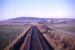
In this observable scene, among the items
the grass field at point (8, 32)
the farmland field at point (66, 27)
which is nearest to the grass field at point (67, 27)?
the farmland field at point (66, 27)

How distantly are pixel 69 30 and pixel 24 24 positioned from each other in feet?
6.37

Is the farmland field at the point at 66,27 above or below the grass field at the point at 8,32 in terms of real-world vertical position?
above

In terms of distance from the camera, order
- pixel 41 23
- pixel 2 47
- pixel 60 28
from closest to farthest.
A: pixel 2 47, pixel 60 28, pixel 41 23

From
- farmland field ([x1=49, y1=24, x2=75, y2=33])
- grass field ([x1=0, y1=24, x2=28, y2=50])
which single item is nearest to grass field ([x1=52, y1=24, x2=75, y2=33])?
farmland field ([x1=49, y1=24, x2=75, y2=33])

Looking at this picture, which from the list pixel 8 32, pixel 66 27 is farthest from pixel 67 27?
pixel 8 32

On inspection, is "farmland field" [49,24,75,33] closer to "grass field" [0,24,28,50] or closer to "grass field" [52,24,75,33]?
"grass field" [52,24,75,33]

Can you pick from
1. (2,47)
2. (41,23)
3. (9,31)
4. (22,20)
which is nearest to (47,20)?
(41,23)

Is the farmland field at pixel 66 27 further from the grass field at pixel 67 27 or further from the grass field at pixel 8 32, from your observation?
the grass field at pixel 8 32

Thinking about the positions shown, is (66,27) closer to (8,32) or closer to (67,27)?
(67,27)

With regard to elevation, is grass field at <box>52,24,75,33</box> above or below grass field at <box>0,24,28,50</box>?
above

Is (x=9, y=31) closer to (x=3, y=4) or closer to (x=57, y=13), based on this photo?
(x=3, y=4)

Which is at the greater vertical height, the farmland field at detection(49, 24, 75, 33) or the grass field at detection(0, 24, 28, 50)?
the farmland field at detection(49, 24, 75, 33)

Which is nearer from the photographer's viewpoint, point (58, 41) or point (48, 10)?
point (58, 41)

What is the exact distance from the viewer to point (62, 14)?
5984 millimetres
